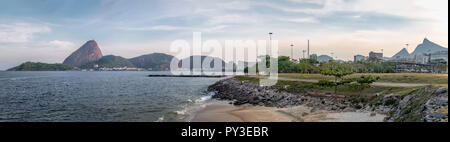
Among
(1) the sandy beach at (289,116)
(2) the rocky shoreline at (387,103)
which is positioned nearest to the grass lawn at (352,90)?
(2) the rocky shoreline at (387,103)

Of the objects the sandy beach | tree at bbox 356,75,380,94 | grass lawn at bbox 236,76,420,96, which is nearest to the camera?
the sandy beach

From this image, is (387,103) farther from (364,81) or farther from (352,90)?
(352,90)

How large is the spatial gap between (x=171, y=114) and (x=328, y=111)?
16.3 metres

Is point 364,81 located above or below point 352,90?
above

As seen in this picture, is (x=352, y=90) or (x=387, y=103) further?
(x=352, y=90)

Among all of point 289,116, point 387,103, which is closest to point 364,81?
point 387,103

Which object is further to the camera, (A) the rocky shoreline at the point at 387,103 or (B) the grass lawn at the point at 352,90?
(B) the grass lawn at the point at 352,90

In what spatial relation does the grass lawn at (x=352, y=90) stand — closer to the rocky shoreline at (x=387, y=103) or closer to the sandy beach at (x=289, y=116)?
the rocky shoreline at (x=387, y=103)

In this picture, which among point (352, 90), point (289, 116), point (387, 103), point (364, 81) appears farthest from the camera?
point (352, 90)

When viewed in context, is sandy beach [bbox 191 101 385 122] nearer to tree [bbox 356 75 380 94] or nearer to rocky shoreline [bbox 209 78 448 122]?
rocky shoreline [bbox 209 78 448 122]

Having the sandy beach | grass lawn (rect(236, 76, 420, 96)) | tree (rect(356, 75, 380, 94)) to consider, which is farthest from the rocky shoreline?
tree (rect(356, 75, 380, 94))

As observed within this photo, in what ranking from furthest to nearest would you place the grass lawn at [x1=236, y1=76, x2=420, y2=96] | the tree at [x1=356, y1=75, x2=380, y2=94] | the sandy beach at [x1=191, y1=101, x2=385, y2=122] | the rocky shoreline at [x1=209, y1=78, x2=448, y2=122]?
1. the tree at [x1=356, y1=75, x2=380, y2=94]
2. the grass lawn at [x1=236, y1=76, x2=420, y2=96]
3. the sandy beach at [x1=191, y1=101, x2=385, y2=122]
4. the rocky shoreline at [x1=209, y1=78, x2=448, y2=122]

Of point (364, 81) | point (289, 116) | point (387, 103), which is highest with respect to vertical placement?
point (364, 81)
